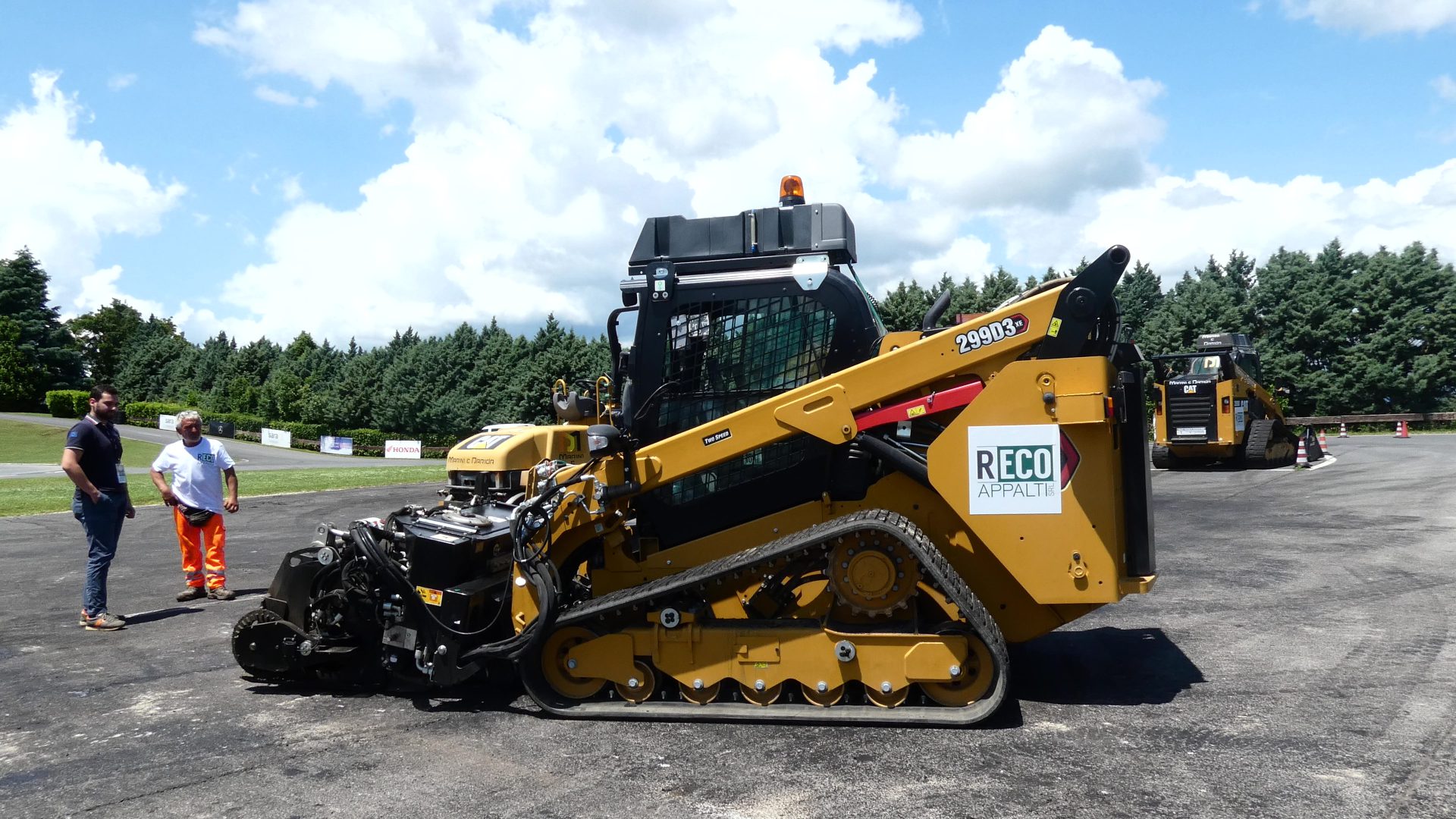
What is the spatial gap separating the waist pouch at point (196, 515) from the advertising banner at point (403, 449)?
35.2 meters

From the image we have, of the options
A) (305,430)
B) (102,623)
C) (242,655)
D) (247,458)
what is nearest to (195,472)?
(102,623)

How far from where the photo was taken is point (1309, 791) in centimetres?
388

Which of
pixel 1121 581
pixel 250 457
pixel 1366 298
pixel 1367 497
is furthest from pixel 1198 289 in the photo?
pixel 1121 581

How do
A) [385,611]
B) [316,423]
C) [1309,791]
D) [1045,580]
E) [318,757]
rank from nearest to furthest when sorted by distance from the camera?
[1309,791] < [318,757] < [1045,580] < [385,611] < [316,423]

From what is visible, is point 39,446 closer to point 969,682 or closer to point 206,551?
point 206,551

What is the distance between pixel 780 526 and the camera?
5461 millimetres

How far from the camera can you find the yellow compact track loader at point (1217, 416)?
1975 centimetres

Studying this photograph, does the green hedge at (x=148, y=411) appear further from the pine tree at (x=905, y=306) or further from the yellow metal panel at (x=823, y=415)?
the yellow metal panel at (x=823, y=415)

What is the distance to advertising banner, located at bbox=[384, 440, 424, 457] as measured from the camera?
4278 centimetres

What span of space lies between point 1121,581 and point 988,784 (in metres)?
1.56

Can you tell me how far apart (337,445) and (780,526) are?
151 feet

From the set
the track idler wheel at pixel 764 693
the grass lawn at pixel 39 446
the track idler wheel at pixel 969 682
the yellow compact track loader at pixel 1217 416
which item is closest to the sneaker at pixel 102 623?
the track idler wheel at pixel 764 693

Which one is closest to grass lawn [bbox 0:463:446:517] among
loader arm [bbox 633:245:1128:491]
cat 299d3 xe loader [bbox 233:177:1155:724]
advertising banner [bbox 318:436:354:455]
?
cat 299d3 xe loader [bbox 233:177:1155:724]

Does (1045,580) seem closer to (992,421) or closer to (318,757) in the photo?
(992,421)
